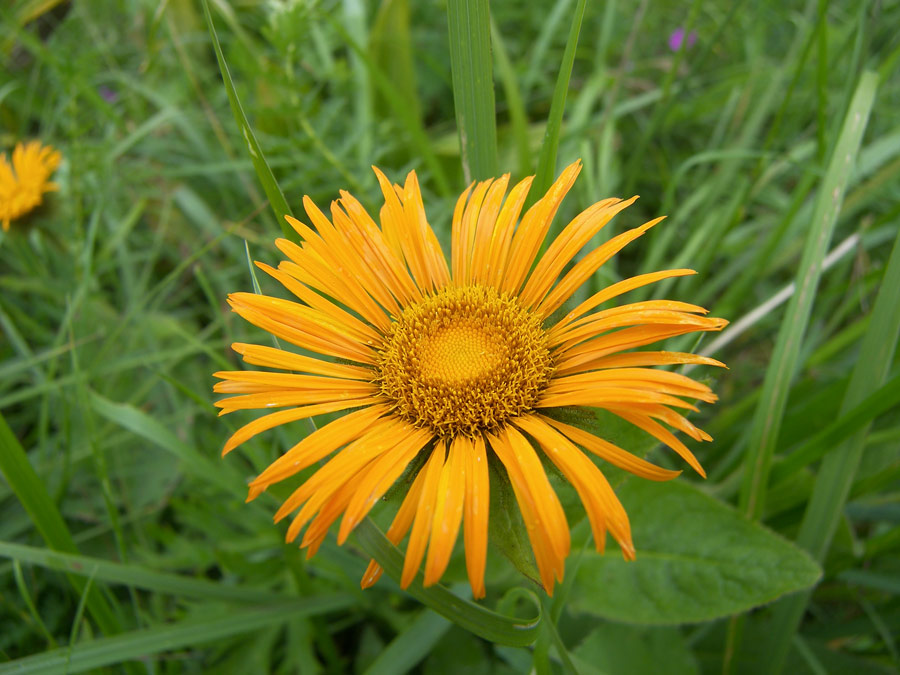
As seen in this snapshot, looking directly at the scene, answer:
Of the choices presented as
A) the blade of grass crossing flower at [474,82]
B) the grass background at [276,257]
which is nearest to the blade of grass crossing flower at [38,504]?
the grass background at [276,257]

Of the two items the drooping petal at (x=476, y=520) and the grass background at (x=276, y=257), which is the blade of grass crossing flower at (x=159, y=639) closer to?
the grass background at (x=276, y=257)

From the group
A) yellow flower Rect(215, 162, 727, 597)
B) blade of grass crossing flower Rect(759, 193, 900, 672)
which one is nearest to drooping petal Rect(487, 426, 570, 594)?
yellow flower Rect(215, 162, 727, 597)

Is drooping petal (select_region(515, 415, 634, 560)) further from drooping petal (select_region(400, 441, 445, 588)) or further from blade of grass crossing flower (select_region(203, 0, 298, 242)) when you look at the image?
blade of grass crossing flower (select_region(203, 0, 298, 242))

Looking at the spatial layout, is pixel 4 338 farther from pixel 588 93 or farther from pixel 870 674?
pixel 870 674

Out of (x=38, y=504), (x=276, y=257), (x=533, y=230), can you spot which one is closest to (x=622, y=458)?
(x=533, y=230)

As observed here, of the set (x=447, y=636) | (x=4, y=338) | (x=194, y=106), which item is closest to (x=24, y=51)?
(x=194, y=106)

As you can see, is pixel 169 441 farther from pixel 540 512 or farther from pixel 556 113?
pixel 556 113
